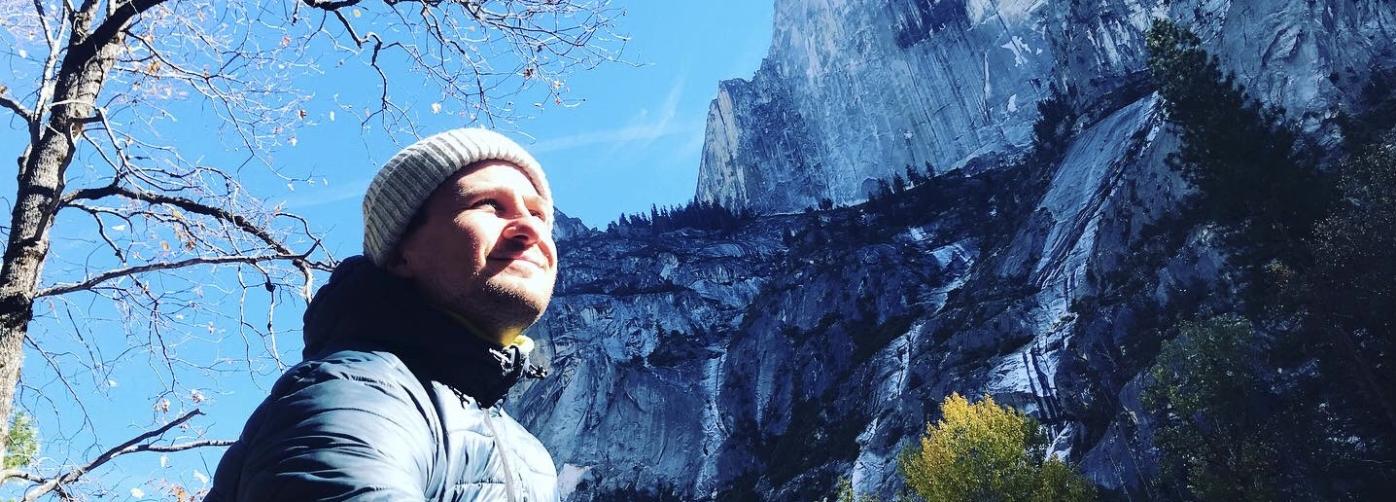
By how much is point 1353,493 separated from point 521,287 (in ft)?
87.1

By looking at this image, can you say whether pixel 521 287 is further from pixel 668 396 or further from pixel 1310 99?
pixel 668 396

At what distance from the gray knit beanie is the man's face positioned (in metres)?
0.03

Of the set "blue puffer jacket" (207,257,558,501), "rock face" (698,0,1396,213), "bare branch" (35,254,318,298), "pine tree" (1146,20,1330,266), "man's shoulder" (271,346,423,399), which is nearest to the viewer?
"blue puffer jacket" (207,257,558,501)

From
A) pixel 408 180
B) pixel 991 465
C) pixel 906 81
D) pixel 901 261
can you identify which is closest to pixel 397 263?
pixel 408 180

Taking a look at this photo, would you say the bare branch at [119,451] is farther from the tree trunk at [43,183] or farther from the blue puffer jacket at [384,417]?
the blue puffer jacket at [384,417]

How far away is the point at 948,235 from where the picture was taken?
73438 millimetres

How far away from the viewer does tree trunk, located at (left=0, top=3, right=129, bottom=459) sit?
268 cm

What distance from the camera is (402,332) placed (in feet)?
4.82

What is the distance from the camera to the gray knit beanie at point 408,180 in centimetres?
165

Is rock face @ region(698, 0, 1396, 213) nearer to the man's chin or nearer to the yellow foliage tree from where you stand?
the yellow foliage tree

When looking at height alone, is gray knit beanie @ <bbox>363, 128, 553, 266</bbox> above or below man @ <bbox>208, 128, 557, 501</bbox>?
above

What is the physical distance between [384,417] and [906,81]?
307 feet

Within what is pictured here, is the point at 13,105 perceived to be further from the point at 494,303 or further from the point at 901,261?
the point at 901,261

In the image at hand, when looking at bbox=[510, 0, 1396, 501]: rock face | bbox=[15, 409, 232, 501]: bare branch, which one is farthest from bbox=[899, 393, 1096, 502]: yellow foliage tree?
bbox=[15, 409, 232, 501]: bare branch
